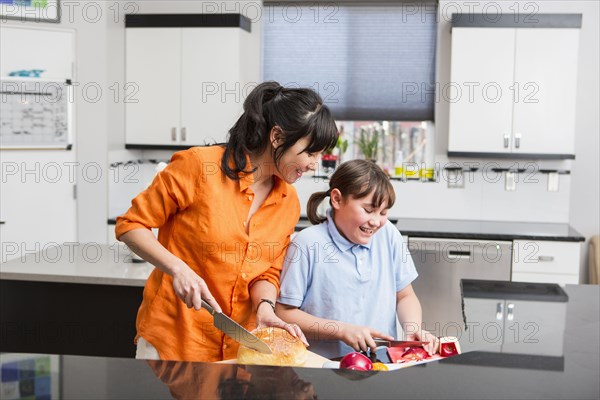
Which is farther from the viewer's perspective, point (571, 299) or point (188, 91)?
point (188, 91)

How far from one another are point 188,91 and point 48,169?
38.7 inches

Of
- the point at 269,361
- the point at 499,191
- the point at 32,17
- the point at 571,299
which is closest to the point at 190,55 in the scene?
the point at 32,17

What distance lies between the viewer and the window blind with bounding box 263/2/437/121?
4.89 m

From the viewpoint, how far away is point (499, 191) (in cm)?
477

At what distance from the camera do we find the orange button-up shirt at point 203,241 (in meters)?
1.84

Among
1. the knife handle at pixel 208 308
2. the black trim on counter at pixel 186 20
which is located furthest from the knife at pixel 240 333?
the black trim on counter at pixel 186 20

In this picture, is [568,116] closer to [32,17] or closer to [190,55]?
[190,55]

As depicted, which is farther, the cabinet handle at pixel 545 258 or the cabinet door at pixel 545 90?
the cabinet door at pixel 545 90

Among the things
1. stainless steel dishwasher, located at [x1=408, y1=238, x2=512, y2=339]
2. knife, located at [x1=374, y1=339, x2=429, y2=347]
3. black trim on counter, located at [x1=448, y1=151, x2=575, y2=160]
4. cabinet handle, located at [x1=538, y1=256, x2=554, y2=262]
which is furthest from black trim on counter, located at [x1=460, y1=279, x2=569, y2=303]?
black trim on counter, located at [x1=448, y1=151, x2=575, y2=160]

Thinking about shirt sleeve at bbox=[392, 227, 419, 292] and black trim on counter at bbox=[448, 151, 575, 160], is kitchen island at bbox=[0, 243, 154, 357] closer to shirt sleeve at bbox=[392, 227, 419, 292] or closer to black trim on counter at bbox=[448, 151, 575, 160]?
shirt sleeve at bbox=[392, 227, 419, 292]

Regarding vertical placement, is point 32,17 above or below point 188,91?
above

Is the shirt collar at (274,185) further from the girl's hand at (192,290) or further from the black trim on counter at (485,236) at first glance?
the black trim on counter at (485,236)

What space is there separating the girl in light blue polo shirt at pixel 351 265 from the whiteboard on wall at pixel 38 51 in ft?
9.02

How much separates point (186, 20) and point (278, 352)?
11.8 feet
